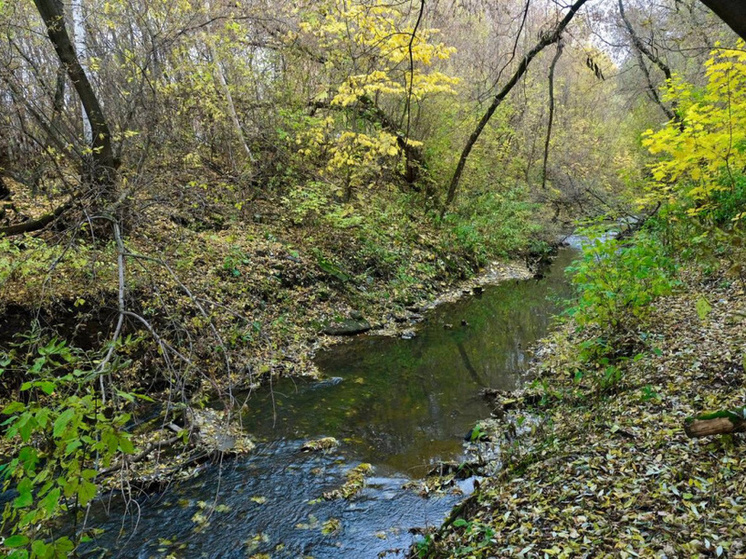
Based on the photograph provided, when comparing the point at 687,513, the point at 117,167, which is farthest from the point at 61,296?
the point at 687,513

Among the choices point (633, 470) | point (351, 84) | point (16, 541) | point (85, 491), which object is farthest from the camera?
point (351, 84)

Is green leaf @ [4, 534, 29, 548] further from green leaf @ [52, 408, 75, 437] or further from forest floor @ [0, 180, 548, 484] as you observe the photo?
forest floor @ [0, 180, 548, 484]

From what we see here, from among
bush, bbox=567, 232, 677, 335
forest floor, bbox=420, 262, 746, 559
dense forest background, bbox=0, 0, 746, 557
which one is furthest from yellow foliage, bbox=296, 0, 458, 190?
forest floor, bbox=420, 262, 746, 559

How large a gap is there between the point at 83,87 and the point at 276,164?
216 inches

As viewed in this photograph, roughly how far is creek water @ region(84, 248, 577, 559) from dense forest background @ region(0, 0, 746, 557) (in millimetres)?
779

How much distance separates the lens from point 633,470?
333cm

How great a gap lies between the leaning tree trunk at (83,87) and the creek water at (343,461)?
14.1 feet

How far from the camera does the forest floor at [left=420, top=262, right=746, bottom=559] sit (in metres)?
2.71

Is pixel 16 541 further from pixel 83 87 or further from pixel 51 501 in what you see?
pixel 83 87

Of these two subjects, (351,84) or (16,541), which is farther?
(351,84)

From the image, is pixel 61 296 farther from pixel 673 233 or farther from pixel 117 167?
pixel 673 233

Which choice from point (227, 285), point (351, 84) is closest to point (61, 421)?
point (227, 285)

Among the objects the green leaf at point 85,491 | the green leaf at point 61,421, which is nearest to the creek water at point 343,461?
the green leaf at point 85,491

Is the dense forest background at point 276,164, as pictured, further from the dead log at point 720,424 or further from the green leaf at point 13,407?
the dead log at point 720,424
